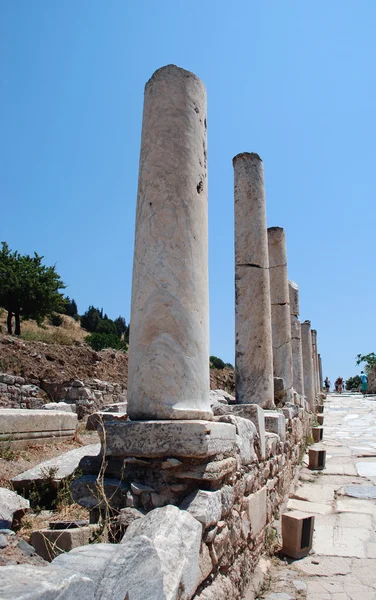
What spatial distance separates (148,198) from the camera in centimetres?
398

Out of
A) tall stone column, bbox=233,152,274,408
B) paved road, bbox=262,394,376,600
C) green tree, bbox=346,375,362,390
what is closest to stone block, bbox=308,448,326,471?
paved road, bbox=262,394,376,600

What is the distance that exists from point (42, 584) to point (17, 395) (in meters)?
13.5

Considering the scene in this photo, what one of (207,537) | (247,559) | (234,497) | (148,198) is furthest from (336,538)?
(148,198)

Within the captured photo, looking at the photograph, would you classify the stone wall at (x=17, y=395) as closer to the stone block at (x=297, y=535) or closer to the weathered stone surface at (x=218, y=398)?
the weathered stone surface at (x=218, y=398)

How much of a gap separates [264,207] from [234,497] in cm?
517

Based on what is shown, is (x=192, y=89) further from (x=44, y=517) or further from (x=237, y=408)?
(x=44, y=517)

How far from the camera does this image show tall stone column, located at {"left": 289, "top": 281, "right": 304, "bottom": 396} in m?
14.3

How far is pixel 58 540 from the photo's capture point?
2920 mm

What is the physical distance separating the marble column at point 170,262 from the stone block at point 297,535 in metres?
1.87

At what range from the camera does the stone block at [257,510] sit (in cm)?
434

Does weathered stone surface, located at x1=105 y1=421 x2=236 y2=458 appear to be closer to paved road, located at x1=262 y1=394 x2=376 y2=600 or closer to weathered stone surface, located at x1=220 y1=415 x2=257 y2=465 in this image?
weathered stone surface, located at x1=220 y1=415 x2=257 y2=465

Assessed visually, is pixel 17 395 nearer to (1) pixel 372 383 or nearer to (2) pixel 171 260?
(2) pixel 171 260

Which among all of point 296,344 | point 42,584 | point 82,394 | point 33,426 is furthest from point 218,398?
point 82,394

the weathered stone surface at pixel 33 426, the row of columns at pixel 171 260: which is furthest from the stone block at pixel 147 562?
the weathered stone surface at pixel 33 426
